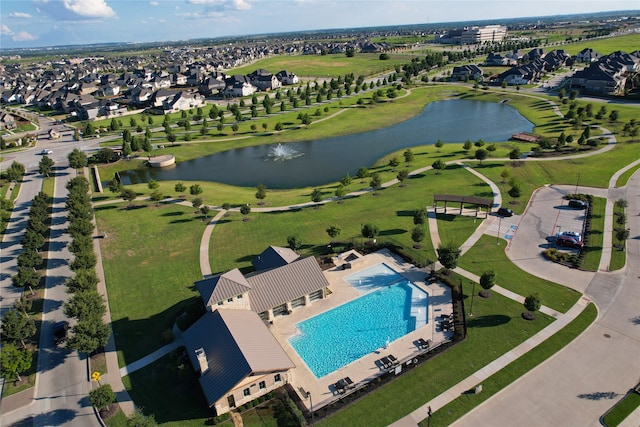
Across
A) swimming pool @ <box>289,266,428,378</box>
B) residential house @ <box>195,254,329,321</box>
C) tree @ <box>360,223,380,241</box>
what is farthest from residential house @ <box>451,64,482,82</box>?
A: residential house @ <box>195,254,329,321</box>

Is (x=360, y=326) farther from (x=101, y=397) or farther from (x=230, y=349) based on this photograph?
(x=101, y=397)

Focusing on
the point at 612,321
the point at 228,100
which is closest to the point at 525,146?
the point at 612,321

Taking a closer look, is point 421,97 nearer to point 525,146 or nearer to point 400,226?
point 525,146

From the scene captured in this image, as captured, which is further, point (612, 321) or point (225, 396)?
point (612, 321)

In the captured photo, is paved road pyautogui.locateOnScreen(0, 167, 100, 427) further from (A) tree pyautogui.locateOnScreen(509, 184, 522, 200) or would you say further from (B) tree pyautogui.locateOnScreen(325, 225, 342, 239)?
(A) tree pyautogui.locateOnScreen(509, 184, 522, 200)

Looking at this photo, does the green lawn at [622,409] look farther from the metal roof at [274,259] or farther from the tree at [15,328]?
the tree at [15,328]
